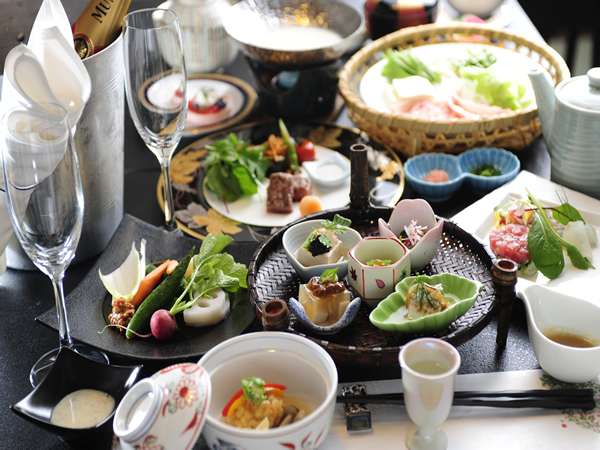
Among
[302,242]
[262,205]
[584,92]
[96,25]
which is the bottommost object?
[262,205]

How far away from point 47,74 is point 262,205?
1.76 ft

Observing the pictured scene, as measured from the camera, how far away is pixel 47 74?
103 centimetres

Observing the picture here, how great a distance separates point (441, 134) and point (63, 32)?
73cm

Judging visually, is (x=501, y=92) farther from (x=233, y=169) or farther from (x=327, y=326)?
(x=327, y=326)

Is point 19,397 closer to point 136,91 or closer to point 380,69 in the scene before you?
point 136,91

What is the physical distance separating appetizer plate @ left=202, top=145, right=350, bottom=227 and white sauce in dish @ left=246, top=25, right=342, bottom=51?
1.25 feet

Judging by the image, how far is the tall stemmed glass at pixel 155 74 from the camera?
48.8 inches

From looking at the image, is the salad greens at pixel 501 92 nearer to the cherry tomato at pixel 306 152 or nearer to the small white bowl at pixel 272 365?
the cherry tomato at pixel 306 152

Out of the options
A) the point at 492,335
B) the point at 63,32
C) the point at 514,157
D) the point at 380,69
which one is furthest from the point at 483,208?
the point at 63,32


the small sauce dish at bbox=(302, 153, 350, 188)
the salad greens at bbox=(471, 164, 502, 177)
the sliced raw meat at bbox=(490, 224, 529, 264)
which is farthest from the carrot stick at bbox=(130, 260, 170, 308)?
the salad greens at bbox=(471, 164, 502, 177)

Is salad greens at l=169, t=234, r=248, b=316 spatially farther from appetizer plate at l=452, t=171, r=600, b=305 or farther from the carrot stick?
appetizer plate at l=452, t=171, r=600, b=305

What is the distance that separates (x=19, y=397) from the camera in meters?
1.07

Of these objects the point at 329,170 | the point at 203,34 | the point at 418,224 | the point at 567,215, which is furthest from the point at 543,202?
the point at 203,34

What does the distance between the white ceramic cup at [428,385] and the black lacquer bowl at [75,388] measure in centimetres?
34
